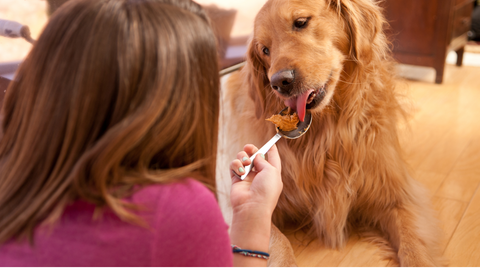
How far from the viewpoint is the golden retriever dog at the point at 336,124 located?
1465 millimetres

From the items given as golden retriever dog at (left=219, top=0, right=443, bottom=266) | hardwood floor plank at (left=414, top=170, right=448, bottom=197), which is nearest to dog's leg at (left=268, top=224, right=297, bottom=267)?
golden retriever dog at (left=219, top=0, right=443, bottom=266)

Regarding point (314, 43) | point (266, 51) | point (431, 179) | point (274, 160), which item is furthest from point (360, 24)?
point (431, 179)

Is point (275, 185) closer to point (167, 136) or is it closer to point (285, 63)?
point (167, 136)

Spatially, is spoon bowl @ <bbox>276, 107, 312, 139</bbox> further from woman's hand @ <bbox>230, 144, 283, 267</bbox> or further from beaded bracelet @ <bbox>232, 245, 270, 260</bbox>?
beaded bracelet @ <bbox>232, 245, 270, 260</bbox>

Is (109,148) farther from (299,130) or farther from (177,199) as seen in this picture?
(299,130)

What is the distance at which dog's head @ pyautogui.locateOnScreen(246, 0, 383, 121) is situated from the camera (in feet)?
4.70

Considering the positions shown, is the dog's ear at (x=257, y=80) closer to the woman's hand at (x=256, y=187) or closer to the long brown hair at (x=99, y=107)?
the woman's hand at (x=256, y=187)

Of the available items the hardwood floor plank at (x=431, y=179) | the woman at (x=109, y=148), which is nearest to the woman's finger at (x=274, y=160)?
the woman at (x=109, y=148)

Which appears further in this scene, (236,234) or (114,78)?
(236,234)

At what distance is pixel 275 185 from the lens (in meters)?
1.06

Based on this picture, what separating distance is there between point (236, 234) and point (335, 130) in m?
0.72

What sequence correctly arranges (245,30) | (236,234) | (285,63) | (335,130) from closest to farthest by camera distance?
(236,234) < (285,63) < (335,130) < (245,30)

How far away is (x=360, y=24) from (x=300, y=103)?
0.36m

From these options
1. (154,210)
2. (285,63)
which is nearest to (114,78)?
(154,210)
